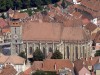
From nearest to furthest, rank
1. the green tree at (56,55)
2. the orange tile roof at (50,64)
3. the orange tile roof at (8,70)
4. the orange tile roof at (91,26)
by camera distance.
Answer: the orange tile roof at (8,70) < the orange tile roof at (50,64) < the green tree at (56,55) < the orange tile roof at (91,26)

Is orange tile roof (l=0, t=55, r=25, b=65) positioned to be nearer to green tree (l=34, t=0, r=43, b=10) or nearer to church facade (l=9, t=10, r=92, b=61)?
church facade (l=9, t=10, r=92, b=61)

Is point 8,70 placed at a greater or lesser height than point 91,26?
lesser

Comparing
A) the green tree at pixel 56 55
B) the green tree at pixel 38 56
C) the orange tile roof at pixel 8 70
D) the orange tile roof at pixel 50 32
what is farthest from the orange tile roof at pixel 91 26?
the orange tile roof at pixel 8 70

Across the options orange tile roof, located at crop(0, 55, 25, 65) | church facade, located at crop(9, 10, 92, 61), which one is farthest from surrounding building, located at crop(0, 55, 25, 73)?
church facade, located at crop(9, 10, 92, 61)

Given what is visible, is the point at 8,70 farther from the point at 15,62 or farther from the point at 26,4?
the point at 26,4

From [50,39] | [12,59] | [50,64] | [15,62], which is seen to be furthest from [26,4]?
[50,64]

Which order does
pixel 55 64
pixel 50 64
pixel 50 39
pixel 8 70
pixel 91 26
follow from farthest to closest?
1. pixel 91 26
2. pixel 50 39
3. pixel 50 64
4. pixel 55 64
5. pixel 8 70

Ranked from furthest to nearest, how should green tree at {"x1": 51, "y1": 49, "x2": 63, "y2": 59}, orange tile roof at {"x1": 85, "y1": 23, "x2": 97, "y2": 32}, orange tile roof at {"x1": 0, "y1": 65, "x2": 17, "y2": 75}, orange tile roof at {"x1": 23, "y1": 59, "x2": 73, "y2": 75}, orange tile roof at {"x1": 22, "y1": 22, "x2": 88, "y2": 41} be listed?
1. orange tile roof at {"x1": 85, "y1": 23, "x2": 97, "y2": 32}
2. orange tile roof at {"x1": 22, "y1": 22, "x2": 88, "y2": 41}
3. green tree at {"x1": 51, "y1": 49, "x2": 63, "y2": 59}
4. orange tile roof at {"x1": 23, "y1": 59, "x2": 73, "y2": 75}
5. orange tile roof at {"x1": 0, "y1": 65, "x2": 17, "y2": 75}

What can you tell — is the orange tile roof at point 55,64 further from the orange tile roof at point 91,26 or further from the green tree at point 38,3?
the green tree at point 38,3

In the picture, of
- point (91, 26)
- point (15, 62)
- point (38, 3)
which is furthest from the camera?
point (38, 3)

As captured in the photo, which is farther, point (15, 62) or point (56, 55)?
point (56, 55)

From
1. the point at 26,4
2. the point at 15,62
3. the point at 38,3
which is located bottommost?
the point at 15,62
